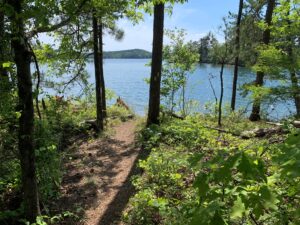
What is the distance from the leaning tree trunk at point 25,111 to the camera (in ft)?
10.9

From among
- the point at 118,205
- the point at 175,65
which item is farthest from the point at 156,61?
the point at 118,205

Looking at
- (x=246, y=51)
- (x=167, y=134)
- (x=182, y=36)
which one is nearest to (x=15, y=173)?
(x=167, y=134)

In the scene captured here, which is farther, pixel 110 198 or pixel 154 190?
pixel 110 198

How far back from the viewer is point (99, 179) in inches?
272

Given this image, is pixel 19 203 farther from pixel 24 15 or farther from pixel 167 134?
pixel 167 134

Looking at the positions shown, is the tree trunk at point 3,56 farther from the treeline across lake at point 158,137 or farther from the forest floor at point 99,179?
the forest floor at point 99,179

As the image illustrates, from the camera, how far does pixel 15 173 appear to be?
546cm

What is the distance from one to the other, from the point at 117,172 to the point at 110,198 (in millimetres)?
1397

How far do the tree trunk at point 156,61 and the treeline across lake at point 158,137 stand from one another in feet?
0.11

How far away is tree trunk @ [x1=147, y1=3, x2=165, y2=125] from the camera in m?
10.1

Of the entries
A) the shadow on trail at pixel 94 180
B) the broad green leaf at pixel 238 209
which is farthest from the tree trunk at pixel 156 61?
the broad green leaf at pixel 238 209

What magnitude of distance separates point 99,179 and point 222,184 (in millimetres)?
5333

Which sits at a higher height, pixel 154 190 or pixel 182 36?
pixel 182 36

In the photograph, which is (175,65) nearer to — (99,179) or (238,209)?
(99,179)
